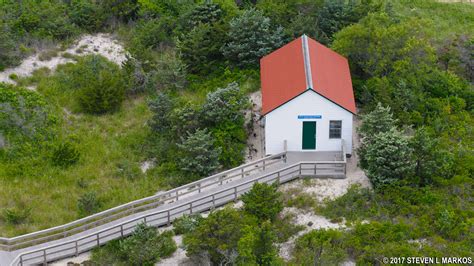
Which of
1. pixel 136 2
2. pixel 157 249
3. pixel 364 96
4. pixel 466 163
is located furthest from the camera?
pixel 136 2

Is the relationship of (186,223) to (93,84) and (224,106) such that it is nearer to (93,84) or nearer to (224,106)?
(224,106)

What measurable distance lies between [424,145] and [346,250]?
5.42 metres

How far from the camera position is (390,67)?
2986 cm

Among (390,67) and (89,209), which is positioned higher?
(390,67)

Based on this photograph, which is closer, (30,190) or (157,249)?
(157,249)

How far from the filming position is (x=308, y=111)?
84.7 ft

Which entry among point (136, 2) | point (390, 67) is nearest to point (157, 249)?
point (390, 67)

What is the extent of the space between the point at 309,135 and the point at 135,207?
291 inches

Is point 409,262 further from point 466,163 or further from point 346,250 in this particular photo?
point 466,163

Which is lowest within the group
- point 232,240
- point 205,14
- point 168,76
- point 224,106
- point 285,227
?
point 285,227

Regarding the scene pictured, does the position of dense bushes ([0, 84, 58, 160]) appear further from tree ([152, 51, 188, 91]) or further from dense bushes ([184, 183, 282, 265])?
dense bushes ([184, 183, 282, 265])

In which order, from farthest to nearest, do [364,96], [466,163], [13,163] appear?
1. [364,96]
2. [13,163]
3. [466,163]

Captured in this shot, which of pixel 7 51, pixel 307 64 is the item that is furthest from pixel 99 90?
pixel 307 64

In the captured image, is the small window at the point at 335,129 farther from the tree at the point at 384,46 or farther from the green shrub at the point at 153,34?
the green shrub at the point at 153,34
